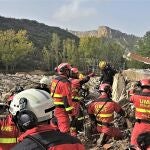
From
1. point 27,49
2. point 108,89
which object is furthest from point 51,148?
point 27,49

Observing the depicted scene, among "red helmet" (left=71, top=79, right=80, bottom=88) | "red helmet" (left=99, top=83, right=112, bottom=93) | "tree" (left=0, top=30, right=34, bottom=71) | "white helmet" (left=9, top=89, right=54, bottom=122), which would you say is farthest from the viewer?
"tree" (left=0, top=30, right=34, bottom=71)

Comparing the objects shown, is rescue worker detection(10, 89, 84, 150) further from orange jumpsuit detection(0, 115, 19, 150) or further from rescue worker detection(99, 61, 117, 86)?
rescue worker detection(99, 61, 117, 86)

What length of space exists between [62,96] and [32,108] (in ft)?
18.5

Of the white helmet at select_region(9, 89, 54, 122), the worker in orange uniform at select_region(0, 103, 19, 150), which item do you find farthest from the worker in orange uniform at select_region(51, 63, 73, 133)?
the white helmet at select_region(9, 89, 54, 122)

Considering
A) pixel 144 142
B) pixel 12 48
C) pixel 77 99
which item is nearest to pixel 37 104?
pixel 144 142

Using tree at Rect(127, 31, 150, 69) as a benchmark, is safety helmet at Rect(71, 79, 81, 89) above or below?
below

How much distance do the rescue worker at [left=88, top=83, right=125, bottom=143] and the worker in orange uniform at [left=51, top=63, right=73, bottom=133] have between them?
5.37ft

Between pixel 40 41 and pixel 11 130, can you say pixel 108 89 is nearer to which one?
pixel 11 130

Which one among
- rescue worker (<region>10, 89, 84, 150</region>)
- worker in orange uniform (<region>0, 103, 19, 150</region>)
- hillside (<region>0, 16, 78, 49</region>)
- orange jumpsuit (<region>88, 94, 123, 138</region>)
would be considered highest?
hillside (<region>0, 16, 78, 49</region>)

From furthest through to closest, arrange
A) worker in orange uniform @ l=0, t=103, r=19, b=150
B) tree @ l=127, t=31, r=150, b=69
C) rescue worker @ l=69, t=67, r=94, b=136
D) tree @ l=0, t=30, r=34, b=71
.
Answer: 1. tree @ l=0, t=30, r=34, b=71
2. tree @ l=127, t=31, r=150, b=69
3. rescue worker @ l=69, t=67, r=94, b=136
4. worker in orange uniform @ l=0, t=103, r=19, b=150

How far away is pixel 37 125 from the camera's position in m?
4.24

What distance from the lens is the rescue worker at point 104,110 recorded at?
11.7m

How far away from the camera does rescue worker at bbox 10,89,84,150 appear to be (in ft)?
12.5

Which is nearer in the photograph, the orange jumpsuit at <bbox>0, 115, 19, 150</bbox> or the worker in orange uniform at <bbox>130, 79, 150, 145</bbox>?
the orange jumpsuit at <bbox>0, 115, 19, 150</bbox>
